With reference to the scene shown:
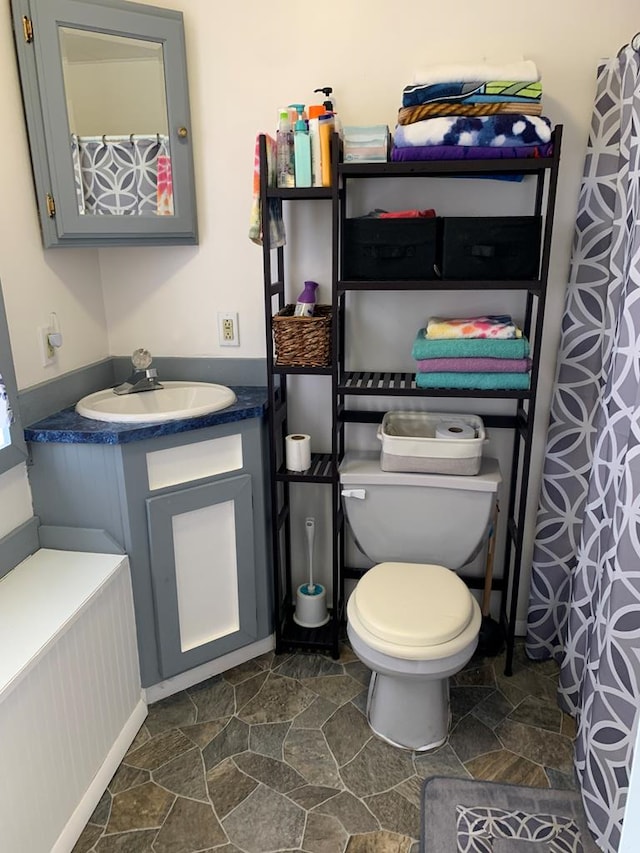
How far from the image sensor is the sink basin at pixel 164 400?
77.6 inches

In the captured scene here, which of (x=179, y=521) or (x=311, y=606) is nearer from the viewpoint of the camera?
(x=179, y=521)

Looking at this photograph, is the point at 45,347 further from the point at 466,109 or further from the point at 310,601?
the point at 466,109

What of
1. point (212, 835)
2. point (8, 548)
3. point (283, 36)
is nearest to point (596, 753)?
point (212, 835)

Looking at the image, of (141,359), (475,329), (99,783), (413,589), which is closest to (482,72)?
(475,329)

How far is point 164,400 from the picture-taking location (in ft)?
7.06

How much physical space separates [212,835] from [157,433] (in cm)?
106

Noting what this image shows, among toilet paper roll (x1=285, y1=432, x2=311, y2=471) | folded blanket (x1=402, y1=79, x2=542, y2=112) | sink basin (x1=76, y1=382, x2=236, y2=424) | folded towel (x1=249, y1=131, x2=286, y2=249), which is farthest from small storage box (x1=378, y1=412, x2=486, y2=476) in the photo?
→ folded blanket (x1=402, y1=79, x2=542, y2=112)

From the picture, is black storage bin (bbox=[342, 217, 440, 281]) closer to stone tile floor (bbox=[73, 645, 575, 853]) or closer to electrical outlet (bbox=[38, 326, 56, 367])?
electrical outlet (bbox=[38, 326, 56, 367])

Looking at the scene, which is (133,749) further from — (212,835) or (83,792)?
(212,835)

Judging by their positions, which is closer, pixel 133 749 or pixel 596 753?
pixel 596 753

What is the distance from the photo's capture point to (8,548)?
171 cm

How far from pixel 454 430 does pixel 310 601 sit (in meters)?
0.84

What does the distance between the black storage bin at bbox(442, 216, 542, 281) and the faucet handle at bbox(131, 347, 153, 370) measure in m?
1.02

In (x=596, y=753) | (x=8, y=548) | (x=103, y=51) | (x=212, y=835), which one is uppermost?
(x=103, y=51)
